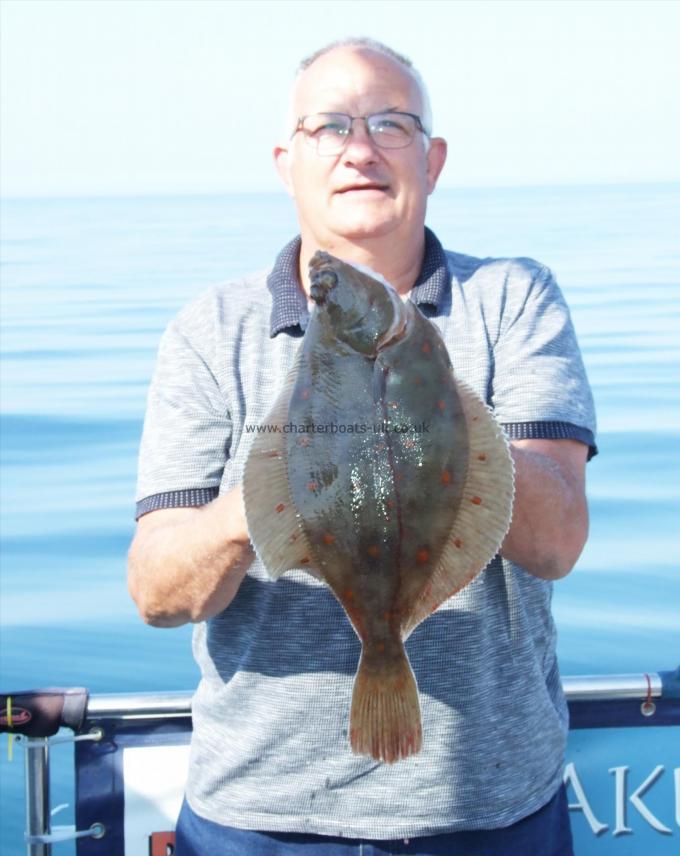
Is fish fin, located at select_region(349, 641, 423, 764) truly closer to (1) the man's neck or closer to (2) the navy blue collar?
(2) the navy blue collar

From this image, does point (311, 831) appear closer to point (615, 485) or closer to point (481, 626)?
point (481, 626)

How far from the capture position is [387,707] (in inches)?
73.2

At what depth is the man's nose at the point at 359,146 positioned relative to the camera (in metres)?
2.44

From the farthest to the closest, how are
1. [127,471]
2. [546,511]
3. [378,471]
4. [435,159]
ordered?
[127,471]
[435,159]
[546,511]
[378,471]

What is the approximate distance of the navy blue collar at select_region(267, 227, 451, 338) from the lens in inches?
97.0

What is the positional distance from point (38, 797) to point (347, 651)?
1135mm

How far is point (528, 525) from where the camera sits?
2088 mm

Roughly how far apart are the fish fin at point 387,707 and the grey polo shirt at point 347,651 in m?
0.46

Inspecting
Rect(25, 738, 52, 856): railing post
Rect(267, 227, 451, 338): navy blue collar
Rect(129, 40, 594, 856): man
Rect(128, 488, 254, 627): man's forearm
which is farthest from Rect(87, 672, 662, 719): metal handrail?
Rect(267, 227, 451, 338): navy blue collar

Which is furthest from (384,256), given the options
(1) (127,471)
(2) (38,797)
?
(1) (127,471)

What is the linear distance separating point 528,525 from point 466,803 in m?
0.64

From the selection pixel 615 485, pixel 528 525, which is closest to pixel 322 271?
pixel 528 525

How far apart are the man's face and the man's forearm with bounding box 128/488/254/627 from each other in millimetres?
701

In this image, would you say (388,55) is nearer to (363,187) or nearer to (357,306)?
(363,187)
